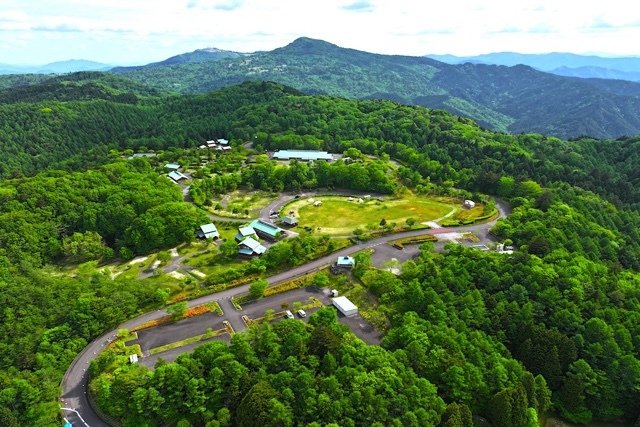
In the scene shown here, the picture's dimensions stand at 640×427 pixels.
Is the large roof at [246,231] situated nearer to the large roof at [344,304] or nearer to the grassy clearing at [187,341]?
the large roof at [344,304]

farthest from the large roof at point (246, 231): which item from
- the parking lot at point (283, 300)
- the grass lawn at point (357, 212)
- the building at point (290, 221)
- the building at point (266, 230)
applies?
the parking lot at point (283, 300)

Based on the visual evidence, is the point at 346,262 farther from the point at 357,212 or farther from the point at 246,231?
the point at 357,212

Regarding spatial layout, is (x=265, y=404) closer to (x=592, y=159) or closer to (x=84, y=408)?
(x=84, y=408)

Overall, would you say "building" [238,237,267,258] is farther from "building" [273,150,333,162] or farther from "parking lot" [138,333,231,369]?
"building" [273,150,333,162]

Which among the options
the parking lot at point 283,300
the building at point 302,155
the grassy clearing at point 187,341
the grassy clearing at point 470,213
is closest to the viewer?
the grassy clearing at point 187,341

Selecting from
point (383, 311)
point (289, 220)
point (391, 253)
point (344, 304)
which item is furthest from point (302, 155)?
point (383, 311)

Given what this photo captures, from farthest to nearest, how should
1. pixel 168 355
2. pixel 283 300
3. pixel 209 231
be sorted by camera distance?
pixel 209 231, pixel 283 300, pixel 168 355

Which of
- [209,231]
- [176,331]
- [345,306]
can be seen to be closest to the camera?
[176,331]
